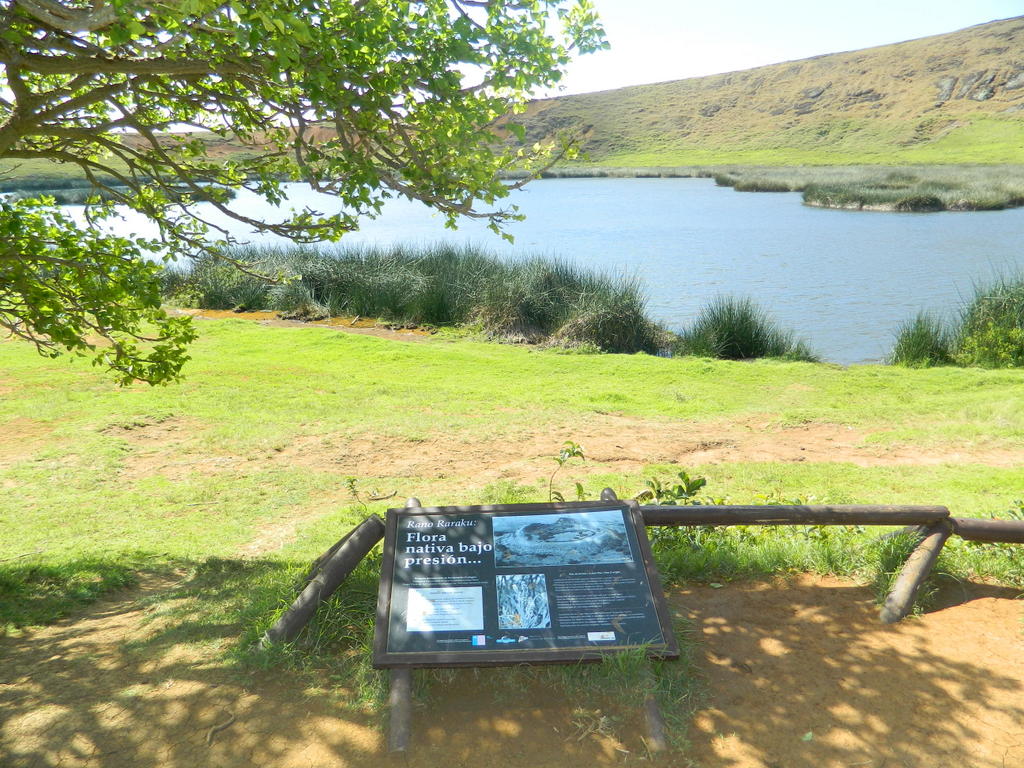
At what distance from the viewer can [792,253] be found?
28234 mm

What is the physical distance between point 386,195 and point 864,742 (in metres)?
3.68

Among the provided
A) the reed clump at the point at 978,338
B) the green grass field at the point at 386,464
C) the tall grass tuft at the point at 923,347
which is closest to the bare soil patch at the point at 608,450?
the green grass field at the point at 386,464

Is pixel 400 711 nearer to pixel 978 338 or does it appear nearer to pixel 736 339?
pixel 736 339

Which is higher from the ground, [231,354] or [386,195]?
[386,195]

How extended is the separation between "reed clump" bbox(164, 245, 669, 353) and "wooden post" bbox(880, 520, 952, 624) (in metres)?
11.6

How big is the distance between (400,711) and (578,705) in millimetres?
783

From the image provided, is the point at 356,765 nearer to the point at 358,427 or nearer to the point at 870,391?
the point at 358,427

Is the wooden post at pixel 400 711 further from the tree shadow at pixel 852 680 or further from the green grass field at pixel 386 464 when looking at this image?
the tree shadow at pixel 852 680

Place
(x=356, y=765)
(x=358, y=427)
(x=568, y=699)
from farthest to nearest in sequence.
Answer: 1. (x=358, y=427)
2. (x=568, y=699)
3. (x=356, y=765)

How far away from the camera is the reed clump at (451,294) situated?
16.8 m

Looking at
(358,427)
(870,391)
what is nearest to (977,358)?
(870,391)

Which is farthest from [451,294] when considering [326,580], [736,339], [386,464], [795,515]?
[326,580]

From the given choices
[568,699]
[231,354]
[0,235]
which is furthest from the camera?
[231,354]

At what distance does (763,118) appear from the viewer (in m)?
132
